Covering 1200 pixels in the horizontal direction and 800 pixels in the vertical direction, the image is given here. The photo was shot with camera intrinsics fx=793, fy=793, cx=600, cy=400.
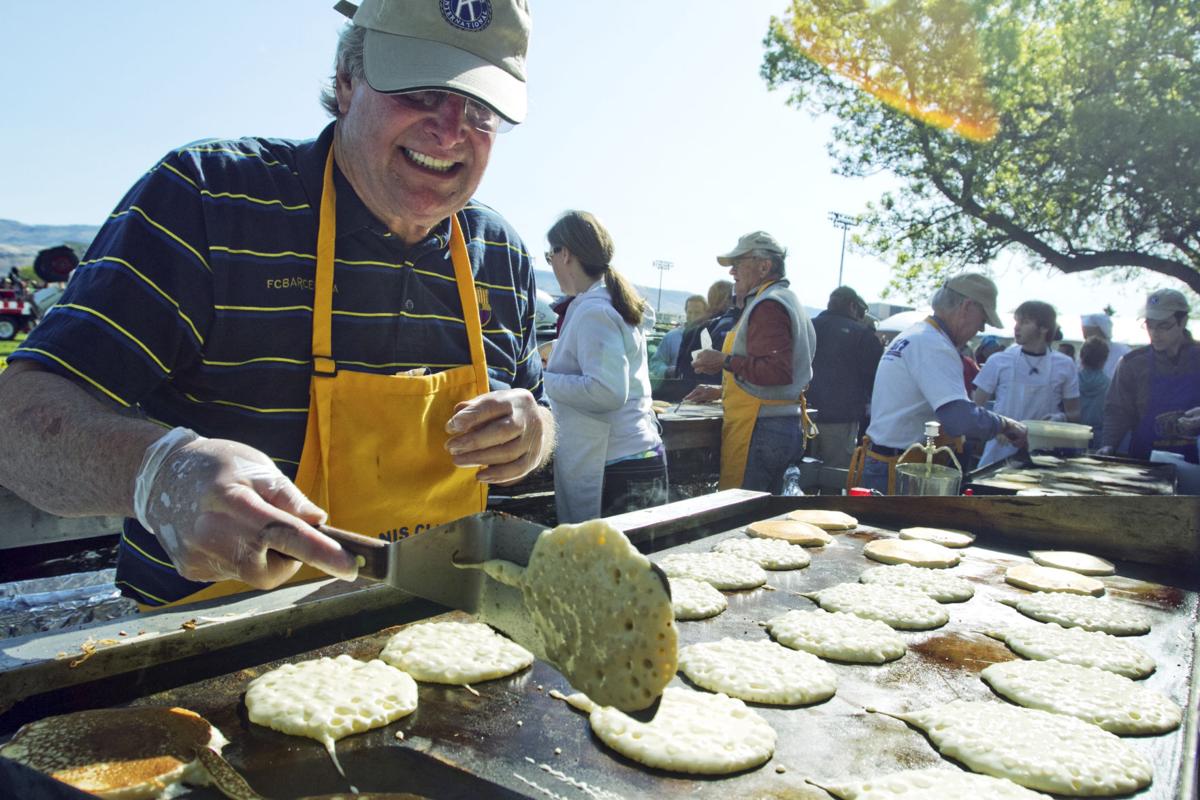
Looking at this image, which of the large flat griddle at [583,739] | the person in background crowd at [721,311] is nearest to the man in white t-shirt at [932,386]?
the person in background crowd at [721,311]

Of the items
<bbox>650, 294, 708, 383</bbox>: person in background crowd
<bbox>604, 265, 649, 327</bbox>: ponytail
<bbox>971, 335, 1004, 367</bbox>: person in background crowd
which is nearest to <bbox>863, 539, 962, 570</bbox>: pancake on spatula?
<bbox>604, 265, 649, 327</bbox>: ponytail

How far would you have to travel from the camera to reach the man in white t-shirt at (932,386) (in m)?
4.54

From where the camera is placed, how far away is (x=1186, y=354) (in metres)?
6.35

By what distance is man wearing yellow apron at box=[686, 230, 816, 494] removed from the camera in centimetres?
492

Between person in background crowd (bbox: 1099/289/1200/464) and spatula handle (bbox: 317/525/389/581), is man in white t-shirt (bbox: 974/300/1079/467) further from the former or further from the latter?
spatula handle (bbox: 317/525/389/581)

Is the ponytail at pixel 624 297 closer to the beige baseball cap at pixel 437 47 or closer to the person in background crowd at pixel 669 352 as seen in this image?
the beige baseball cap at pixel 437 47

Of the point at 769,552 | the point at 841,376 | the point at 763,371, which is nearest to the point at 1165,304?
the point at 841,376

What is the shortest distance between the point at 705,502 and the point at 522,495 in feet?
9.32

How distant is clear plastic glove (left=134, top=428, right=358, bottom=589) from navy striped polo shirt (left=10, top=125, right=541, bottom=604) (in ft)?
1.48

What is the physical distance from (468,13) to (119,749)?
1.75 meters

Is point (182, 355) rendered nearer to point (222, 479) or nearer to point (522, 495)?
point (222, 479)

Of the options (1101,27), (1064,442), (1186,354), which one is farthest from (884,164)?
(1064,442)

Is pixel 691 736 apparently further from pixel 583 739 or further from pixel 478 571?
pixel 478 571

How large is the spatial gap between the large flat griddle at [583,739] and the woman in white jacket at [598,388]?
5.75 feet
